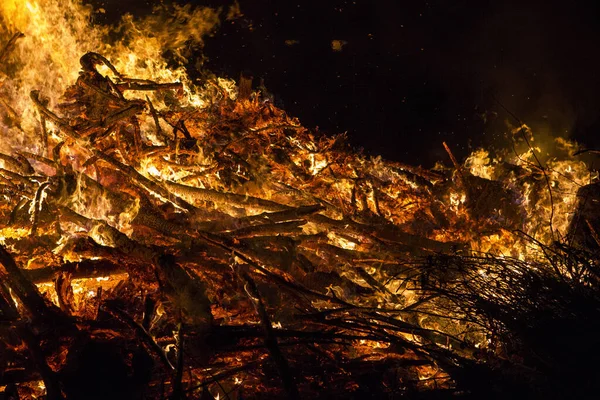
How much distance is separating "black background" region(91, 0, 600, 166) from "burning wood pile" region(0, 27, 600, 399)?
1.02 m

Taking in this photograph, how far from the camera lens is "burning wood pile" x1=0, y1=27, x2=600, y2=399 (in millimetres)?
2658

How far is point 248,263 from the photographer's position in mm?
3324

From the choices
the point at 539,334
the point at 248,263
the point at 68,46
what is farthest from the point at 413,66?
the point at 539,334

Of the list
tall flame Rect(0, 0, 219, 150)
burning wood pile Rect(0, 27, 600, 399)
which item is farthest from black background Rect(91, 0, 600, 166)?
burning wood pile Rect(0, 27, 600, 399)

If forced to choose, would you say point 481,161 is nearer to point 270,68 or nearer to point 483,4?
point 483,4

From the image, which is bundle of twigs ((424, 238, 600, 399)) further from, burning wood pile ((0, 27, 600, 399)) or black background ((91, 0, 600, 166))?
black background ((91, 0, 600, 166))

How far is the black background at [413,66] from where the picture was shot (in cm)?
706

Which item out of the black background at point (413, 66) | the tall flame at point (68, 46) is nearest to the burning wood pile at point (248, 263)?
the tall flame at point (68, 46)

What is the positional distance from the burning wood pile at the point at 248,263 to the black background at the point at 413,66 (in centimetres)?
102

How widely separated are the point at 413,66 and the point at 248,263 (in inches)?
216

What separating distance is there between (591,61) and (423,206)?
11.3ft

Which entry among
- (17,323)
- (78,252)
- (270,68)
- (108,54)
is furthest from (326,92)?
(17,323)

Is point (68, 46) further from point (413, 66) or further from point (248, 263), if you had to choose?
point (413, 66)

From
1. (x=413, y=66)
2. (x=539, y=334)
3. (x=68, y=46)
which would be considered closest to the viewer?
(x=539, y=334)
